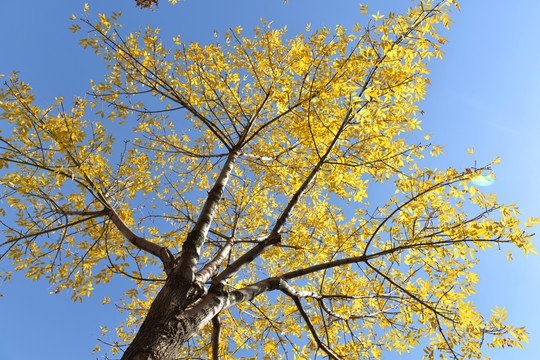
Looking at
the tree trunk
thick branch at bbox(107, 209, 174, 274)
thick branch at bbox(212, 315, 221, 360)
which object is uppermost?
thick branch at bbox(107, 209, 174, 274)

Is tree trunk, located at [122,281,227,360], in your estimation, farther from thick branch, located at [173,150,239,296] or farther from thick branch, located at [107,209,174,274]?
thick branch, located at [107,209,174,274]

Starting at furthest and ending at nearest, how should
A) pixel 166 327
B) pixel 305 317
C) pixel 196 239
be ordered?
pixel 305 317 → pixel 196 239 → pixel 166 327

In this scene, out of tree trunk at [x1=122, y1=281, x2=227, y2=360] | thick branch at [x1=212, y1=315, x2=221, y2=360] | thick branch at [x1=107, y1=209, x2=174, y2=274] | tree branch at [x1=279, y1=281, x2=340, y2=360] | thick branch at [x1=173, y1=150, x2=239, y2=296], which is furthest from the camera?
thick branch at [x1=212, y1=315, x2=221, y2=360]

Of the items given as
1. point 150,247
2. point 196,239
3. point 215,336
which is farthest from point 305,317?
point 150,247

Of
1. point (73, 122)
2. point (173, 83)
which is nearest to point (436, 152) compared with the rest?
point (173, 83)

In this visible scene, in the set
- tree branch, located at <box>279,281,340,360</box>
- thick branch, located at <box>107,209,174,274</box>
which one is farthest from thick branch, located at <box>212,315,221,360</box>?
thick branch, located at <box>107,209,174,274</box>

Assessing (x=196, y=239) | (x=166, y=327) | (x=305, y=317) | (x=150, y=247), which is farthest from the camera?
(x=305, y=317)

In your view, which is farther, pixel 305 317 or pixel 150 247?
pixel 305 317

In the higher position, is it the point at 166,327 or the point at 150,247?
the point at 150,247

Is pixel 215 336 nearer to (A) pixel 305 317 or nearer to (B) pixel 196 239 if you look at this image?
(A) pixel 305 317

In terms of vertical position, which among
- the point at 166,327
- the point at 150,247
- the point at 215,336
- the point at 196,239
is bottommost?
the point at 166,327

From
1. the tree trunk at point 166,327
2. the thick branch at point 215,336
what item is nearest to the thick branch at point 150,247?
the tree trunk at point 166,327

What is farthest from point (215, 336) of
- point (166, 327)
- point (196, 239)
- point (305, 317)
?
point (166, 327)

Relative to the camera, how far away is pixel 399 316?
3602 mm
